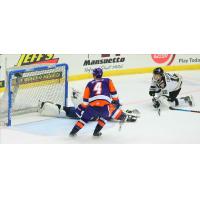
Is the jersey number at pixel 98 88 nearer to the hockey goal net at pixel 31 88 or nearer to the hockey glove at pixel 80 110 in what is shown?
the hockey glove at pixel 80 110

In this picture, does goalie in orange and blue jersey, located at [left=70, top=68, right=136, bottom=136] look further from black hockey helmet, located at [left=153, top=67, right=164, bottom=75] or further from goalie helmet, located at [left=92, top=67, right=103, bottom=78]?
black hockey helmet, located at [left=153, top=67, right=164, bottom=75]

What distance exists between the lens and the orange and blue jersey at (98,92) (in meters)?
4.32

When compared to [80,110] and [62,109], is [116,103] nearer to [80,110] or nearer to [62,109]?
[80,110]

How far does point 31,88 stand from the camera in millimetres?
4766

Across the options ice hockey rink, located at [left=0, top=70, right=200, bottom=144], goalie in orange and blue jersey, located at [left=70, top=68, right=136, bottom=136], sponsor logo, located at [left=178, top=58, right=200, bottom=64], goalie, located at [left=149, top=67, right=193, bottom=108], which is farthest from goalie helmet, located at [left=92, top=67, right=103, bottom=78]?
sponsor logo, located at [left=178, top=58, right=200, bottom=64]

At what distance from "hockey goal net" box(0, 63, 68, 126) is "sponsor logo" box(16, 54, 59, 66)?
4 centimetres

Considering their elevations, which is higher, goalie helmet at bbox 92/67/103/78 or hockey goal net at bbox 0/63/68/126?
goalie helmet at bbox 92/67/103/78

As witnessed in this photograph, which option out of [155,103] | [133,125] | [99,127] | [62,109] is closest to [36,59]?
[62,109]

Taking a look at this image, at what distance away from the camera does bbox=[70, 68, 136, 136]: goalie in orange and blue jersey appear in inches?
170

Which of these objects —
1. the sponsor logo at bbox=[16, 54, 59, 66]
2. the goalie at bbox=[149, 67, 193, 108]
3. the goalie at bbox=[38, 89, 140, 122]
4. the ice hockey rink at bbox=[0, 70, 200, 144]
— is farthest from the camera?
the goalie at bbox=[149, 67, 193, 108]

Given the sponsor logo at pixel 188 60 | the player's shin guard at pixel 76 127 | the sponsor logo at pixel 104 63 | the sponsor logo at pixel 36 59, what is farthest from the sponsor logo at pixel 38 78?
the sponsor logo at pixel 188 60

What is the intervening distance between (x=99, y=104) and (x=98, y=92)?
106 millimetres

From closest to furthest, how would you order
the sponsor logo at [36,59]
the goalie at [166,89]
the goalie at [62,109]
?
1. the sponsor logo at [36,59]
2. the goalie at [62,109]
3. the goalie at [166,89]

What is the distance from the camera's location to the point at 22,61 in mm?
4480
